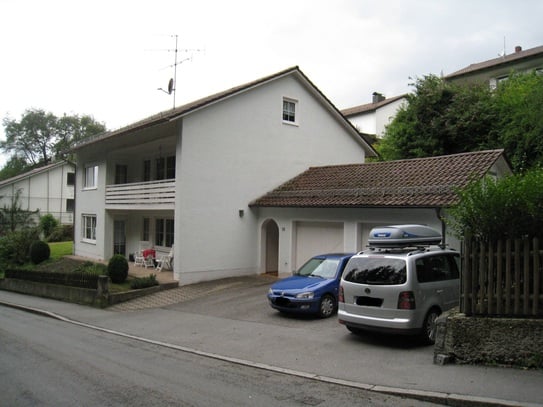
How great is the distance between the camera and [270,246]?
19906 millimetres

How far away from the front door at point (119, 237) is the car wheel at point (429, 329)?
19689 mm

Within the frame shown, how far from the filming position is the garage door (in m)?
16.6

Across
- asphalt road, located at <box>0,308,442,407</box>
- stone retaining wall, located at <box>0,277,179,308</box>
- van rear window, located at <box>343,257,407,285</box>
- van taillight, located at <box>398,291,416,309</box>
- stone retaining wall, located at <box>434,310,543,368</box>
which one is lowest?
stone retaining wall, located at <box>0,277,179,308</box>

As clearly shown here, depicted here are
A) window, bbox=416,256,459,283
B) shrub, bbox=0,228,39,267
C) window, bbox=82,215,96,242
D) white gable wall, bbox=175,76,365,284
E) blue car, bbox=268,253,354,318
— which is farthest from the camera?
shrub, bbox=0,228,39,267

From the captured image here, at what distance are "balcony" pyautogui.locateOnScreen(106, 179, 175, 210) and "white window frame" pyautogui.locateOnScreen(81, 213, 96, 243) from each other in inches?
116

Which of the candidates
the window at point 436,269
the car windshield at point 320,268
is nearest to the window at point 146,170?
the car windshield at point 320,268

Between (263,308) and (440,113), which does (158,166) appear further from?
(440,113)

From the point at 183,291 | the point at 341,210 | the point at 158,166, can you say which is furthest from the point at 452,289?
the point at 158,166

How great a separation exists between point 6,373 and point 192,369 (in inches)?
116

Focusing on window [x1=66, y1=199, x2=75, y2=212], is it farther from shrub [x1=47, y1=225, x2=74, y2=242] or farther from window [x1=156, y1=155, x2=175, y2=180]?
window [x1=156, y1=155, x2=175, y2=180]

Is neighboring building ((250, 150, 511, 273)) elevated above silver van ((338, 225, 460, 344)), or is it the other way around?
neighboring building ((250, 150, 511, 273))

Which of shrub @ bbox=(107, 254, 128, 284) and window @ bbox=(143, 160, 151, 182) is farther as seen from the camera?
window @ bbox=(143, 160, 151, 182)

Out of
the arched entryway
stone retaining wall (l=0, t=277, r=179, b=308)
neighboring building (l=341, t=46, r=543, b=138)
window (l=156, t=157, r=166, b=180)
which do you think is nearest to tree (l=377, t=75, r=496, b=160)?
neighboring building (l=341, t=46, r=543, b=138)

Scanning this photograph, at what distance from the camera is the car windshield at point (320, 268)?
12.0 metres
